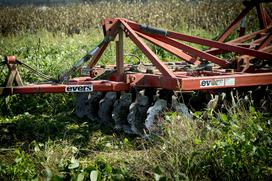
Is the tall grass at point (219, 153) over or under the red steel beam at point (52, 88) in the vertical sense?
under

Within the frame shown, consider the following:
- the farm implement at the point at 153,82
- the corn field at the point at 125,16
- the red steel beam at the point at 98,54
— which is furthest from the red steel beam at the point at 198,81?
the corn field at the point at 125,16

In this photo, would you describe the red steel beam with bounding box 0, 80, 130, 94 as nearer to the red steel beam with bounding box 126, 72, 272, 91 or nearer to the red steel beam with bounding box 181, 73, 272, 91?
the red steel beam with bounding box 126, 72, 272, 91

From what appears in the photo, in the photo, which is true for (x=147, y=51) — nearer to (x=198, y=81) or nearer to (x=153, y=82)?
(x=153, y=82)

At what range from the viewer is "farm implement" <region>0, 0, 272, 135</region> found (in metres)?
4.68

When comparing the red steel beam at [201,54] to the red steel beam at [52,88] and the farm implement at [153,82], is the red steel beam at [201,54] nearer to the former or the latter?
the farm implement at [153,82]

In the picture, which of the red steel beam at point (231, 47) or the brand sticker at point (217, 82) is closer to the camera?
the brand sticker at point (217, 82)

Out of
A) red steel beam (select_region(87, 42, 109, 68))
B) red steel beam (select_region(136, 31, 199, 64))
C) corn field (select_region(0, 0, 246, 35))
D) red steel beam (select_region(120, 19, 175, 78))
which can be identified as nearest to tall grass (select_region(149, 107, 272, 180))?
red steel beam (select_region(120, 19, 175, 78))

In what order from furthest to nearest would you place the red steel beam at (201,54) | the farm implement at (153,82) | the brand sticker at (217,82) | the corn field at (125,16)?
the corn field at (125,16)
the red steel beam at (201,54)
the farm implement at (153,82)
the brand sticker at (217,82)

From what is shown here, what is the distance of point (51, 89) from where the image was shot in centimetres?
470

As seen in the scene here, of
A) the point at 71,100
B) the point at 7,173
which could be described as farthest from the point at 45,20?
the point at 7,173

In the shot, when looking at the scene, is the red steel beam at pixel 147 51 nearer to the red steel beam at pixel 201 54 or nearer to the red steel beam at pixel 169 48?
the red steel beam at pixel 169 48

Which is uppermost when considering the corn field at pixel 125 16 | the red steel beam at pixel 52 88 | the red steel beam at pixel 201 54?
the corn field at pixel 125 16

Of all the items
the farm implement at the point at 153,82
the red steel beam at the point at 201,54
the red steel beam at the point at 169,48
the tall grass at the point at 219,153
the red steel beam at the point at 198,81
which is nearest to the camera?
the tall grass at the point at 219,153

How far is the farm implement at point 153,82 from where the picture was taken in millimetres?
4684
